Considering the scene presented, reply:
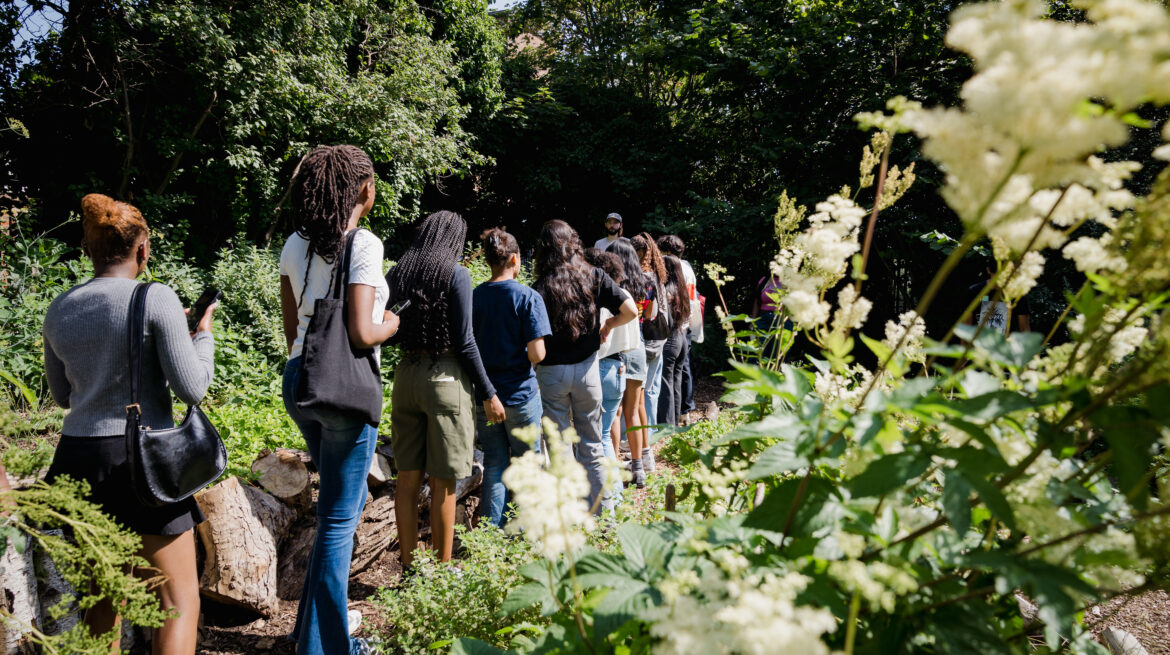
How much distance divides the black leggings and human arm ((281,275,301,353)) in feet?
12.6

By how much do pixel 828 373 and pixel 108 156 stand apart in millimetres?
8894

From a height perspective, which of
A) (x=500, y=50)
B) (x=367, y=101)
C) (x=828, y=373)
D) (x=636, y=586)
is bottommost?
(x=636, y=586)

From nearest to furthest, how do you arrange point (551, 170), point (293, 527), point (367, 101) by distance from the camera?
point (293, 527)
point (367, 101)
point (551, 170)

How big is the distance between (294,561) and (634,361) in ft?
8.84

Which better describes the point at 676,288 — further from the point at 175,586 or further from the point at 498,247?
the point at 175,586

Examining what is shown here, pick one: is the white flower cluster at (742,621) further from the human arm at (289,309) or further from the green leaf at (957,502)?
the human arm at (289,309)

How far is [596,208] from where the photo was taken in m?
13.2

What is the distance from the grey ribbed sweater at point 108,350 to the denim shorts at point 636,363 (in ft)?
10.4

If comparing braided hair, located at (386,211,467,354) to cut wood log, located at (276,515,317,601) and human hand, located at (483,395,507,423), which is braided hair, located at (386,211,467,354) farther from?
cut wood log, located at (276,515,317,601)

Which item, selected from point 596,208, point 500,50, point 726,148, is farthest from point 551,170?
point 726,148

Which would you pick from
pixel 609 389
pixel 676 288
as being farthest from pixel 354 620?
pixel 676 288

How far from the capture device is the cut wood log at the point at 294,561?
3.16m

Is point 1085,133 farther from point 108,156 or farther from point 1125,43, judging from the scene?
point 108,156

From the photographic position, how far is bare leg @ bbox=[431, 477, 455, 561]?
9.68 feet
